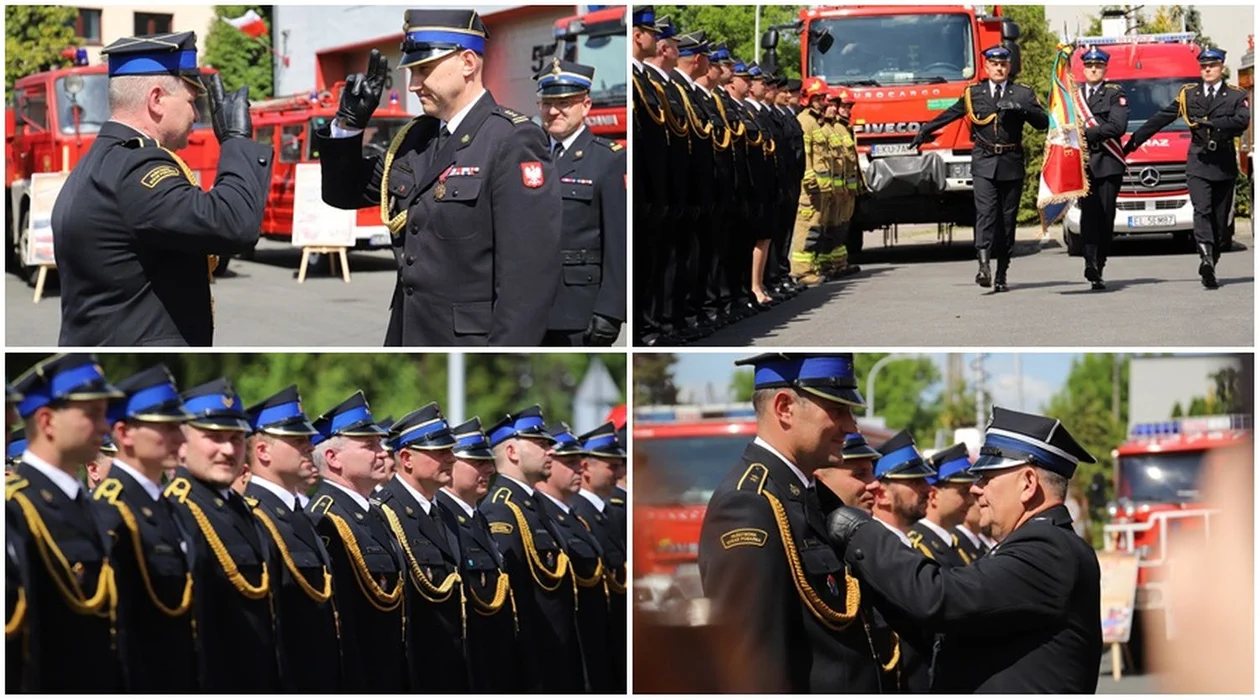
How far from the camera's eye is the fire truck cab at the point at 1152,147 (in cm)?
1169

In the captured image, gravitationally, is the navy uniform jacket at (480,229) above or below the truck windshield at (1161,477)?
above

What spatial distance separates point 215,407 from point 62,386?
1.71 feet

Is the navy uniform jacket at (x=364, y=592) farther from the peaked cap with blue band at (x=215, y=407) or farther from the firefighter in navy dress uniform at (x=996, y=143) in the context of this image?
the firefighter in navy dress uniform at (x=996, y=143)

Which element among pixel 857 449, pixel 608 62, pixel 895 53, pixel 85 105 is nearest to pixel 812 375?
pixel 857 449

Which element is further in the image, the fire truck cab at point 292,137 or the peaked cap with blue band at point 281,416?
the fire truck cab at point 292,137

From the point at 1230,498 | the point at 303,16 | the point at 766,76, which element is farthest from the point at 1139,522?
the point at 303,16

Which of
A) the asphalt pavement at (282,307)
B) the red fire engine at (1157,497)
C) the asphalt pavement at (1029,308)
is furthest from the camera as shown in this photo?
the red fire engine at (1157,497)

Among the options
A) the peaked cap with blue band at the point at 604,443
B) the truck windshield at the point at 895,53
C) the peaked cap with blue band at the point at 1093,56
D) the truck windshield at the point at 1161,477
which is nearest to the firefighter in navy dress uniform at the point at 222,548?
the peaked cap with blue band at the point at 604,443

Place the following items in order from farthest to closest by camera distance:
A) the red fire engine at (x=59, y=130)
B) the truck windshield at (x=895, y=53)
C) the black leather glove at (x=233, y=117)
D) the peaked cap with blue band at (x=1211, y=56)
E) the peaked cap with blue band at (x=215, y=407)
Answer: the red fire engine at (x=59, y=130)
the truck windshield at (x=895, y=53)
the peaked cap with blue band at (x=1211, y=56)
the black leather glove at (x=233, y=117)
the peaked cap with blue band at (x=215, y=407)

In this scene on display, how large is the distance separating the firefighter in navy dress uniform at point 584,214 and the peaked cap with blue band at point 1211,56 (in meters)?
3.88

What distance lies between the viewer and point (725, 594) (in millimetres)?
4590

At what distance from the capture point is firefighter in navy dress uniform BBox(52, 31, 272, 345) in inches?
193

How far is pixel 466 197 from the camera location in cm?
530

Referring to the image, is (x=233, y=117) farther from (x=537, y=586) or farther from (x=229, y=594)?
(x=537, y=586)
